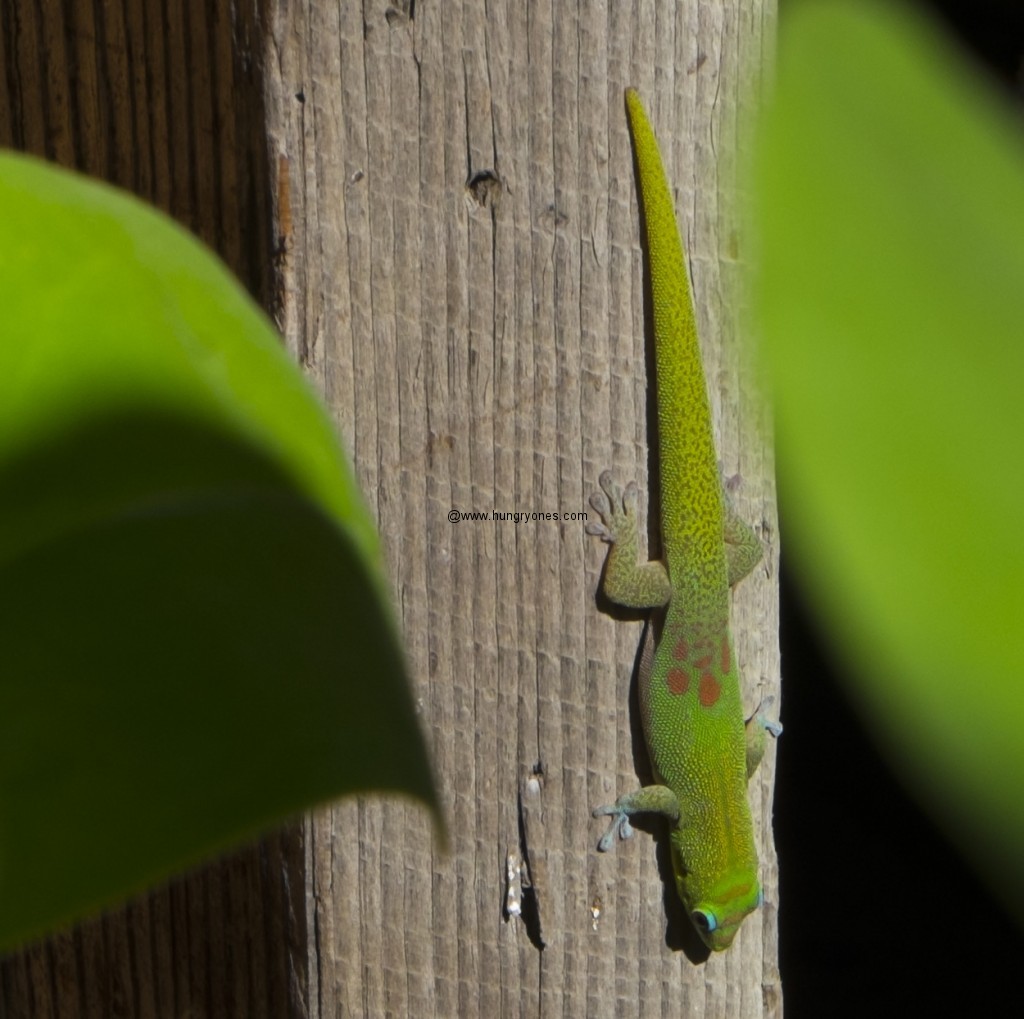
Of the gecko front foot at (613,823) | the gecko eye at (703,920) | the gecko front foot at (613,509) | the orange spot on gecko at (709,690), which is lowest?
the gecko eye at (703,920)

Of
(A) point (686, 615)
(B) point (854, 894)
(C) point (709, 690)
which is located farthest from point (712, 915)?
(B) point (854, 894)

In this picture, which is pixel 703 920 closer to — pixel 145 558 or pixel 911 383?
pixel 145 558

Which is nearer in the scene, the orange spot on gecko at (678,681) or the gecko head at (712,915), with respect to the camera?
the gecko head at (712,915)

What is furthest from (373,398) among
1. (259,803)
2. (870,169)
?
(870,169)

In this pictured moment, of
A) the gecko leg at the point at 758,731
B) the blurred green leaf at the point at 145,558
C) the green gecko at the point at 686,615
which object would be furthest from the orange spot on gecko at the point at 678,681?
the blurred green leaf at the point at 145,558

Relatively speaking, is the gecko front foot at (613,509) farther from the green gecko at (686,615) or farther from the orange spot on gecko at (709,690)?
the orange spot on gecko at (709,690)

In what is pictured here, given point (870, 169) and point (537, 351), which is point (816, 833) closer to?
point (537, 351)

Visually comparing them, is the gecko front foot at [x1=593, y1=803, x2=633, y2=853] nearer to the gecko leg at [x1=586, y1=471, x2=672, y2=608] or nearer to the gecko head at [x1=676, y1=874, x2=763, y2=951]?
the gecko head at [x1=676, y1=874, x2=763, y2=951]
